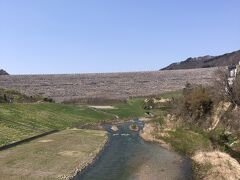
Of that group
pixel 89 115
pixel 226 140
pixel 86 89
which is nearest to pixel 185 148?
pixel 226 140

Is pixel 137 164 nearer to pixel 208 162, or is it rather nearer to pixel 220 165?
pixel 208 162

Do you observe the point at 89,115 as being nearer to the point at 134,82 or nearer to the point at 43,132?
the point at 43,132

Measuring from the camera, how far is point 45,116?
310 feet

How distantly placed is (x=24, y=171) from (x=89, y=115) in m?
63.1

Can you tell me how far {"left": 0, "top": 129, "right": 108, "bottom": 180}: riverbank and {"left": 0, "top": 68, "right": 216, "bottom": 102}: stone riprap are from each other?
76.5 meters

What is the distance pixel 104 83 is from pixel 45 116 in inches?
3054

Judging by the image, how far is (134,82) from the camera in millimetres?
172500

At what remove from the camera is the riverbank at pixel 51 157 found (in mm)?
45625

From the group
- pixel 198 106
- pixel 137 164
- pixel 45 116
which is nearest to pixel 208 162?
pixel 137 164

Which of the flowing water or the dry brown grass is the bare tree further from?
the dry brown grass

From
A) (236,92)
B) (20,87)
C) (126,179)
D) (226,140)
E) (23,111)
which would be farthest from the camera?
(20,87)

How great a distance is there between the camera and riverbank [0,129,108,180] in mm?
45625

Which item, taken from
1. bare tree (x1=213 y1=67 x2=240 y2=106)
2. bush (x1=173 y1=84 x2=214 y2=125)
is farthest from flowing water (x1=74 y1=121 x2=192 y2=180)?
bare tree (x1=213 y1=67 x2=240 y2=106)

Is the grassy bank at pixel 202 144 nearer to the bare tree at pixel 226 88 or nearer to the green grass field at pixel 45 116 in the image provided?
the bare tree at pixel 226 88
